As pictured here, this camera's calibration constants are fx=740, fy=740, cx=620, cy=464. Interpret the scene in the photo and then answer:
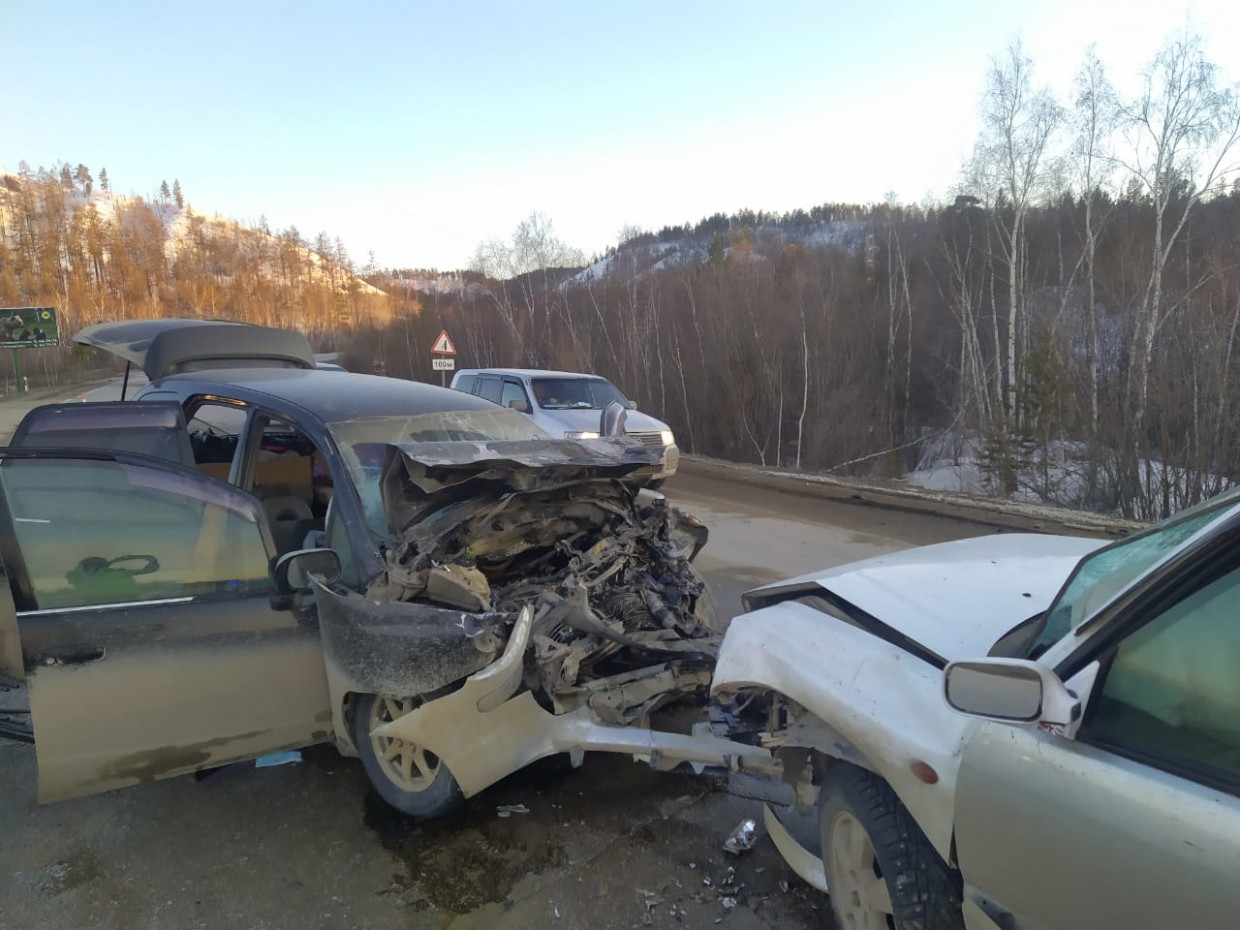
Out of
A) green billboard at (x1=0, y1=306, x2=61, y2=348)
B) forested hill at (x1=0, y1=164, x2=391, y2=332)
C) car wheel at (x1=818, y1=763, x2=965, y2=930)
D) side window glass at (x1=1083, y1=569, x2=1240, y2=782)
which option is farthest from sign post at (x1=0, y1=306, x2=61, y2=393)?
side window glass at (x1=1083, y1=569, x2=1240, y2=782)

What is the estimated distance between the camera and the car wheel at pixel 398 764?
3.08 meters

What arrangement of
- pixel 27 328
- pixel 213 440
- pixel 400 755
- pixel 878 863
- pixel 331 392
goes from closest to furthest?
1. pixel 878 863
2. pixel 400 755
3. pixel 331 392
4. pixel 213 440
5. pixel 27 328

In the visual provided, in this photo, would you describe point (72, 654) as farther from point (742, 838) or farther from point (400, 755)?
point (742, 838)

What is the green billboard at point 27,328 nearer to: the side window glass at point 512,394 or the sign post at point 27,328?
the sign post at point 27,328

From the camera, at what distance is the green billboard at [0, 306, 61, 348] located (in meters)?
34.4

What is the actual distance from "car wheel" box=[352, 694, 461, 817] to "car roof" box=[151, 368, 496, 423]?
59.3 inches

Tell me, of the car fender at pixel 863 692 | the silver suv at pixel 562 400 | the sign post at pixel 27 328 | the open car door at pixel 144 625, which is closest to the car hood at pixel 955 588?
the car fender at pixel 863 692

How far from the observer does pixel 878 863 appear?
2.13m

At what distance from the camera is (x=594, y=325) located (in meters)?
32.4

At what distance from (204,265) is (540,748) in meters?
98.3

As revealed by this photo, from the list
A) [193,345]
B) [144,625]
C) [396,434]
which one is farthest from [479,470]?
[193,345]

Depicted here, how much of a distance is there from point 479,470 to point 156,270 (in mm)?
93438

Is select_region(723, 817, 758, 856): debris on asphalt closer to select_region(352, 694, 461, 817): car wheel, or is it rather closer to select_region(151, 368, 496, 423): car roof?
select_region(352, 694, 461, 817): car wheel

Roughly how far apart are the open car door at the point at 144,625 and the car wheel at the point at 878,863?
7.21ft
